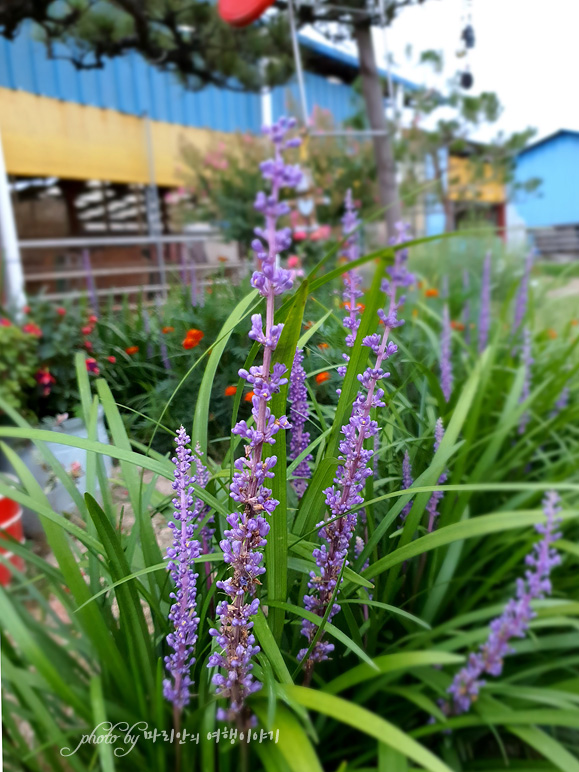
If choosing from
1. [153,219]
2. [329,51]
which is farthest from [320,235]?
[153,219]

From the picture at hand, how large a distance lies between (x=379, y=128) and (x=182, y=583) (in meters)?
3.07

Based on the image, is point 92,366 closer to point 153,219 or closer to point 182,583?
point 182,583

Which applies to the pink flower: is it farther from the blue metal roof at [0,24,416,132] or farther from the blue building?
the blue building

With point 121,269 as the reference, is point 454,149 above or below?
above

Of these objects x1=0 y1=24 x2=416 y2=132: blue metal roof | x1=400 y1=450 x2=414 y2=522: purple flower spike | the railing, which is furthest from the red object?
x1=400 y1=450 x2=414 y2=522: purple flower spike

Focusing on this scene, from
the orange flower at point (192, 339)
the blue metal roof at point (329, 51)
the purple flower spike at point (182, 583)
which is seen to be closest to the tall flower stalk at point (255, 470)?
the purple flower spike at point (182, 583)

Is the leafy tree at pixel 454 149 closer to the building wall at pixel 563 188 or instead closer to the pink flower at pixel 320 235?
the pink flower at pixel 320 235

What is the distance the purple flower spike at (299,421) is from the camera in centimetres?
50

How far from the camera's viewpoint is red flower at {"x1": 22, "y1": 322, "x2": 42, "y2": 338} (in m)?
0.90

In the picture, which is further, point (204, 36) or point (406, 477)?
point (204, 36)

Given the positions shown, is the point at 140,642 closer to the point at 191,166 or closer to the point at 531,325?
the point at 531,325

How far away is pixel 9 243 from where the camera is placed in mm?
959

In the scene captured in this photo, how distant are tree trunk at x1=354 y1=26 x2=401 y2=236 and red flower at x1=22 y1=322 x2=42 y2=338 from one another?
1917 millimetres

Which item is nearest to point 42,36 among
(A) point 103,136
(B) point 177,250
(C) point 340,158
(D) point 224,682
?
(A) point 103,136
